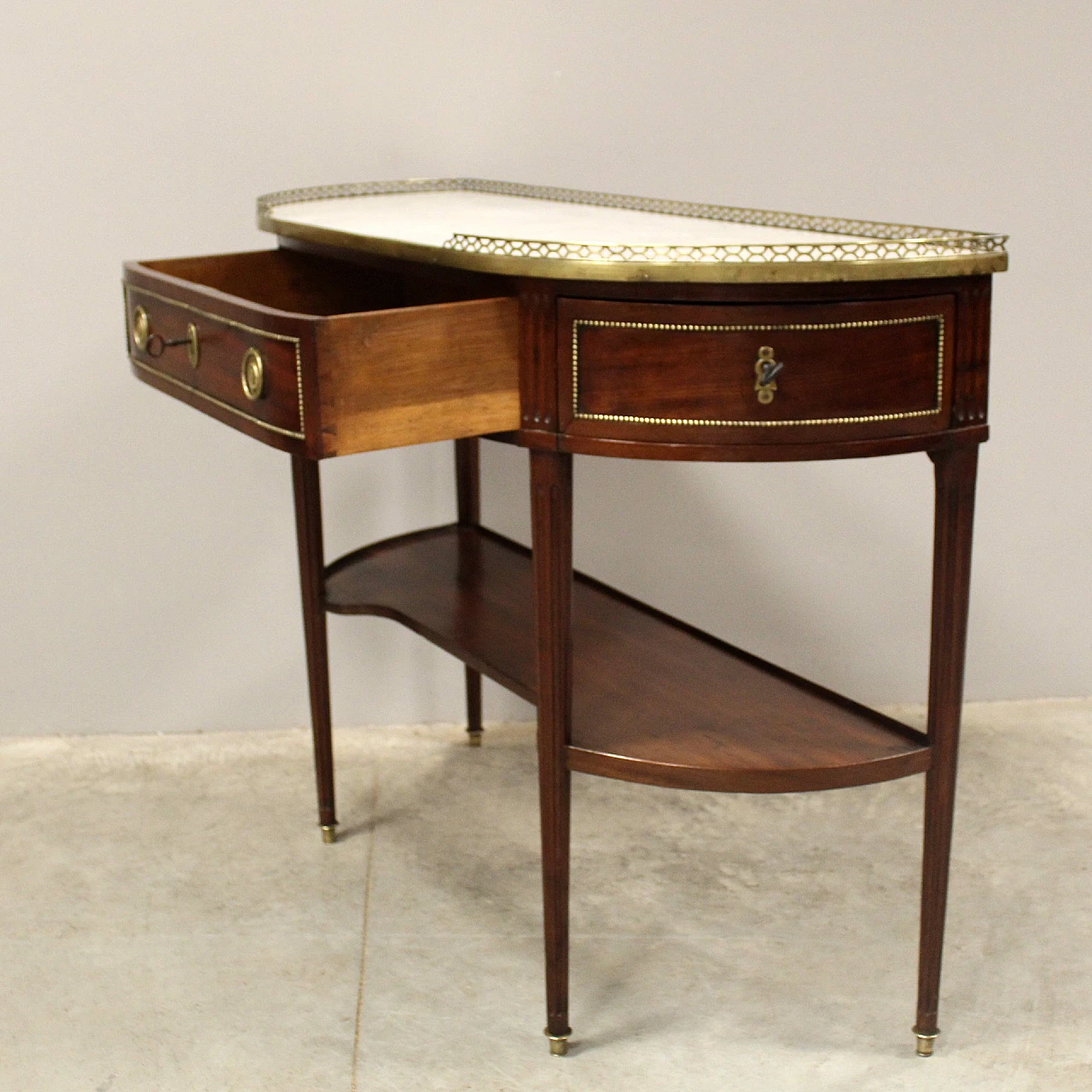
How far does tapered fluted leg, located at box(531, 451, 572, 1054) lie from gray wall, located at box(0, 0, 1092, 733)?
3.96 ft

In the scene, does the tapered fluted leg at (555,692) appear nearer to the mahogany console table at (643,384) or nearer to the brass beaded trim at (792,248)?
the mahogany console table at (643,384)

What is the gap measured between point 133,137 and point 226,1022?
1.70 m

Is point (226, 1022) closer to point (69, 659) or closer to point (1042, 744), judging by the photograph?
point (69, 659)

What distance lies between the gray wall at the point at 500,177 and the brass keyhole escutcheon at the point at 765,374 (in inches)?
53.5

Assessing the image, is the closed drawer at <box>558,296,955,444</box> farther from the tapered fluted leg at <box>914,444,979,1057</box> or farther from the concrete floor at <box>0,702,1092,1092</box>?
the concrete floor at <box>0,702,1092,1092</box>

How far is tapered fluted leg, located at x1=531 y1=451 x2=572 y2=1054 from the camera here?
1983 millimetres

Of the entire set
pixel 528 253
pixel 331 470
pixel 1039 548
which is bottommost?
pixel 1039 548

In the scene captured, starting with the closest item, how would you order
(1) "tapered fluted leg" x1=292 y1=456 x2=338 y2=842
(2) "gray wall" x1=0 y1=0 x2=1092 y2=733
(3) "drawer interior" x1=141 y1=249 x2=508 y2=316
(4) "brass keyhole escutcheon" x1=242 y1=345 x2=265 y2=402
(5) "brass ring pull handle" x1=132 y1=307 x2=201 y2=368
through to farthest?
(4) "brass keyhole escutcheon" x1=242 y1=345 x2=265 y2=402 < (5) "brass ring pull handle" x1=132 y1=307 x2=201 y2=368 < (3) "drawer interior" x1=141 y1=249 x2=508 y2=316 < (1) "tapered fluted leg" x1=292 y1=456 x2=338 y2=842 < (2) "gray wall" x1=0 y1=0 x2=1092 y2=733

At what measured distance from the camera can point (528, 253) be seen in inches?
73.0

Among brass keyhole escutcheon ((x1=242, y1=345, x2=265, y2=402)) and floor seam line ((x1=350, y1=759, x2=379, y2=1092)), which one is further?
floor seam line ((x1=350, y1=759, x2=379, y2=1092))

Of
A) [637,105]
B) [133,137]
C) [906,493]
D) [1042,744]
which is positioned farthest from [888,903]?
[133,137]

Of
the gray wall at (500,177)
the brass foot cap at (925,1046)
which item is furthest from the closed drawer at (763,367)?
the gray wall at (500,177)

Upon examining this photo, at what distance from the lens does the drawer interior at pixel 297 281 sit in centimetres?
244

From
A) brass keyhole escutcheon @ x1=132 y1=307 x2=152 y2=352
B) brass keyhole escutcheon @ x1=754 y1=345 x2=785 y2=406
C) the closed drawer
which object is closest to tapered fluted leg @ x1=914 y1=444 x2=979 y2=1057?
the closed drawer
